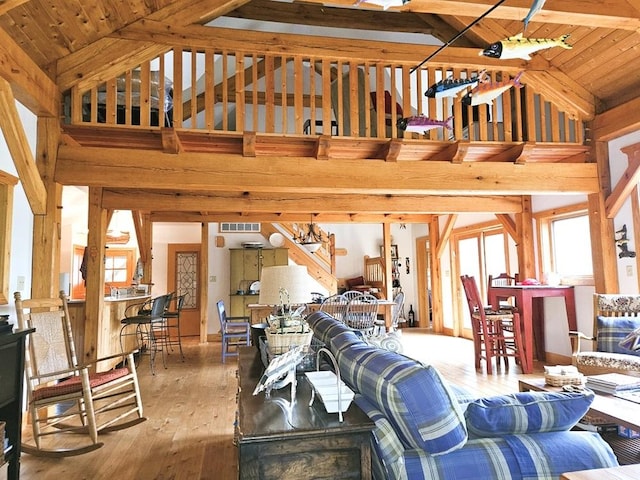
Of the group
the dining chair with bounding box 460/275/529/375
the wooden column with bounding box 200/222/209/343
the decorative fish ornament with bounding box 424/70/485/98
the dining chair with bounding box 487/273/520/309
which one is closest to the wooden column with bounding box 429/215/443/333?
the dining chair with bounding box 487/273/520/309

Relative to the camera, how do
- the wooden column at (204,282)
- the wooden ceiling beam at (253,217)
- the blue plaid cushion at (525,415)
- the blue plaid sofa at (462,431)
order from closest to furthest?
the blue plaid sofa at (462,431) < the blue plaid cushion at (525,415) < the wooden ceiling beam at (253,217) < the wooden column at (204,282)

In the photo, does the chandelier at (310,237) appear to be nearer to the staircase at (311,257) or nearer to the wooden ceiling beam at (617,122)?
the staircase at (311,257)

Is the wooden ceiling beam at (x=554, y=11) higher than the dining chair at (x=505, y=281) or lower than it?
higher

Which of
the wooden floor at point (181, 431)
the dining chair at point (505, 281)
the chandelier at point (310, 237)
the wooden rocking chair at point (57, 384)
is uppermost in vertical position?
the chandelier at point (310, 237)

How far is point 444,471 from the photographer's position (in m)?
1.55

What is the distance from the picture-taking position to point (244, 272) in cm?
834

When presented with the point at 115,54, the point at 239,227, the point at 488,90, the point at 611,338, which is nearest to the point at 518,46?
the point at 488,90

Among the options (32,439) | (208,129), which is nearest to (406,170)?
(208,129)

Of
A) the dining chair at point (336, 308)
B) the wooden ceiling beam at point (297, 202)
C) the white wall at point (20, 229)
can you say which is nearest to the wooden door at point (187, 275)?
the wooden ceiling beam at point (297, 202)

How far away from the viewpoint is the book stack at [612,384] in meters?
2.73

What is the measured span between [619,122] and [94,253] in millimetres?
5879

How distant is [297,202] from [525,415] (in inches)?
190

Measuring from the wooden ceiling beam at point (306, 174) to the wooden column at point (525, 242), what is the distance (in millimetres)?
1621

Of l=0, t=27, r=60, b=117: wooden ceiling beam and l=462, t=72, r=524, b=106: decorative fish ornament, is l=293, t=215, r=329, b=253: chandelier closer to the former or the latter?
l=0, t=27, r=60, b=117: wooden ceiling beam
